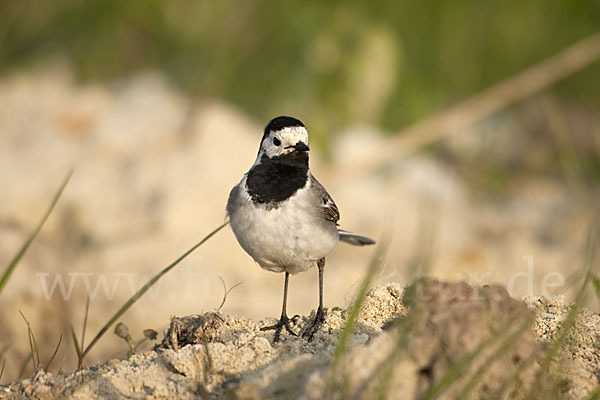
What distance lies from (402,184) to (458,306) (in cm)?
523

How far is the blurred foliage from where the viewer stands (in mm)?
7332

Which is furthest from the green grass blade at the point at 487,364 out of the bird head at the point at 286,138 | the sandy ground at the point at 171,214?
the sandy ground at the point at 171,214

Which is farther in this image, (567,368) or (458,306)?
(567,368)

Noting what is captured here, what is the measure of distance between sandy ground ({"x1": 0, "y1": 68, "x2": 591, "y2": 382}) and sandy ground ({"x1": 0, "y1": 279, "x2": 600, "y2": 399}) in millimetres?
2349

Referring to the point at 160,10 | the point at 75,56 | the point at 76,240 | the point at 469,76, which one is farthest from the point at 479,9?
the point at 76,240

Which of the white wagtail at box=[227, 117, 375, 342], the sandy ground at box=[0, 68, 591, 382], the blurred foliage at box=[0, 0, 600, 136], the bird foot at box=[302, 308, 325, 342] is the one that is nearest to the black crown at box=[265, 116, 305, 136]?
the white wagtail at box=[227, 117, 375, 342]

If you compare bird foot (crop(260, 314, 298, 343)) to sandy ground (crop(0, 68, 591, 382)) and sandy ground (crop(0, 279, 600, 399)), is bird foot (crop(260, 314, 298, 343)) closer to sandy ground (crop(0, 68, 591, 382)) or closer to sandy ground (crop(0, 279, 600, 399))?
sandy ground (crop(0, 279, 600, 399))

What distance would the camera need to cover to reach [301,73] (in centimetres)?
736

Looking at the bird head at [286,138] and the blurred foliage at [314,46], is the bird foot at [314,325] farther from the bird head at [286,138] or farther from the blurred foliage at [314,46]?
the blurred foliage at [314,46]

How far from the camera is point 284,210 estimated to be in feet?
10.1

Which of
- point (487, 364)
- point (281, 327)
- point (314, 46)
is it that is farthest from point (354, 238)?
point (314, 46)

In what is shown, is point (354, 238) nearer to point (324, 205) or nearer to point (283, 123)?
point (324, 205)

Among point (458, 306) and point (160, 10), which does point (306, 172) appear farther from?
point (160, 10)

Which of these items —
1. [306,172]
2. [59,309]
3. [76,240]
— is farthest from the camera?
[76,240]
